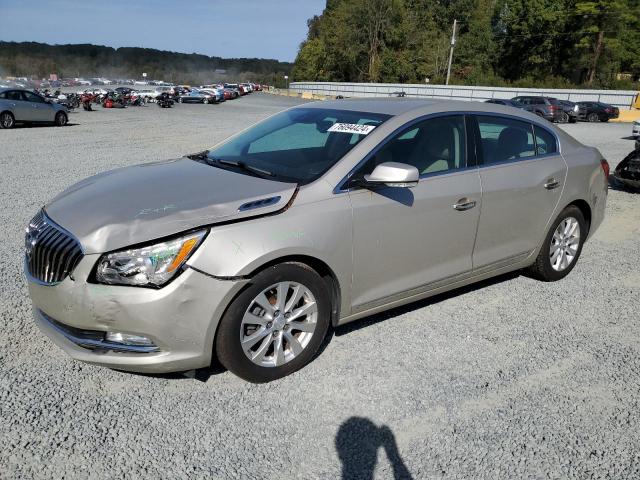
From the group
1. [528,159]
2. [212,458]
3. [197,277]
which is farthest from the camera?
[528,159]

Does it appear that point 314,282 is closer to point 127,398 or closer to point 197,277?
point 197,277

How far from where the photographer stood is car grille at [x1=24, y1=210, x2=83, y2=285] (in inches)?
117

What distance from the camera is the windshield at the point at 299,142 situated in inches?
145

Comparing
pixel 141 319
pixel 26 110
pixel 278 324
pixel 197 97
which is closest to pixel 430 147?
pixel 278 324

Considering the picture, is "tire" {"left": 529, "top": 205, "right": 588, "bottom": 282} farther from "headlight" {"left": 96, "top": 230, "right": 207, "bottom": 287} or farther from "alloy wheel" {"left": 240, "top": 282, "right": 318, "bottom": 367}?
"headlight" {"left": 96, "top": 230, "right": 207, "bottom": 287}

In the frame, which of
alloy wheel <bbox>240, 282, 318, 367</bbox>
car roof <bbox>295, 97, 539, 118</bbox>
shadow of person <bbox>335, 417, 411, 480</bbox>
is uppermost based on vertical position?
car roof <bbox>295, 97, 539, 118</bbox>

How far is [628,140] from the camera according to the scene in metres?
20.8

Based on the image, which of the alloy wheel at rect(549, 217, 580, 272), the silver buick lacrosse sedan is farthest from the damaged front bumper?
the alloy wheel at rect(549, 217, 580, 272)

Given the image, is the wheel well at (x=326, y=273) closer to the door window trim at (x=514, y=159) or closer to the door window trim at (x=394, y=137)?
the door window trim at (x=394, y=137)

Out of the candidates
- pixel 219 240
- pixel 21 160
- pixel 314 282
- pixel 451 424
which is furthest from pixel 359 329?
pixel 21 160

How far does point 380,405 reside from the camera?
312cm

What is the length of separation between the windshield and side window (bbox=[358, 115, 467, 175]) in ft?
0.66

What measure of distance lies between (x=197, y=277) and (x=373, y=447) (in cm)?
127

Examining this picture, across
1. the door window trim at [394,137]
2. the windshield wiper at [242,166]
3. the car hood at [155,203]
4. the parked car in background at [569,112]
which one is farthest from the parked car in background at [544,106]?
the car hood at [155,203]
